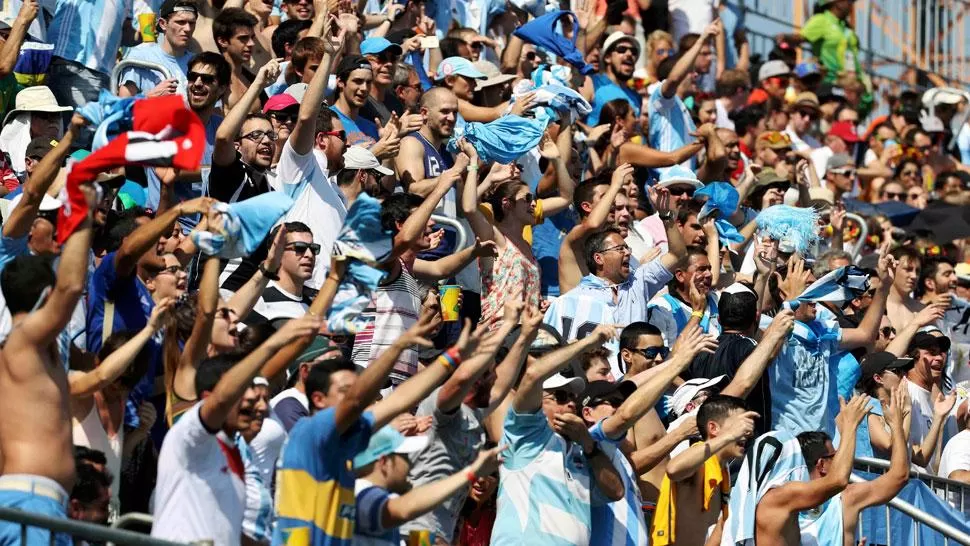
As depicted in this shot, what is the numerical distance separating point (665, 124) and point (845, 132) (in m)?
4.38

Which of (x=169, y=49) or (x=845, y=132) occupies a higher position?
(x=169, y=49)

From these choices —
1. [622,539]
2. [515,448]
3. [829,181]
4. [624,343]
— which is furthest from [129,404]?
[829,181]

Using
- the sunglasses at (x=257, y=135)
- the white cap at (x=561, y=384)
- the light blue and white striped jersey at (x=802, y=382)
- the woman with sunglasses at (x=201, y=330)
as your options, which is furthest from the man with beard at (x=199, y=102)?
the light blue and white striped jersey at (x=802, y=382)

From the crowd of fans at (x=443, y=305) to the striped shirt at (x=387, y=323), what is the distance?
0.02m

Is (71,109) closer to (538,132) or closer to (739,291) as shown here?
(538,132)

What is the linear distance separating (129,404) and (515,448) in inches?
69.3

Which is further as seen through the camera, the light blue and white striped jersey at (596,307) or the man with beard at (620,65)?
the man with beard at (620,65)

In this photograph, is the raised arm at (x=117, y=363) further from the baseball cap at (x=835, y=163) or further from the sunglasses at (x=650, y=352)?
the baseball cap at (x=835, y=163)

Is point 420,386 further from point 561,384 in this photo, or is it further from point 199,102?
point 199,102

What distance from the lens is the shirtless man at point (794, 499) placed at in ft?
31.6

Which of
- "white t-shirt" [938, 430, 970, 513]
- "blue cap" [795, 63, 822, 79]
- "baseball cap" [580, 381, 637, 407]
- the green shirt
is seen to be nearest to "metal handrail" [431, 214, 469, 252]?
"baseball cap" [580, 381, 637, 407]

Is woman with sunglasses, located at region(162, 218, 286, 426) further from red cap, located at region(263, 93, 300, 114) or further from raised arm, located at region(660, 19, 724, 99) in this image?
raised arm, located at region(660, 19, 724, 99)

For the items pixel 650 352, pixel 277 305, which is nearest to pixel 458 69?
pixel 650 352

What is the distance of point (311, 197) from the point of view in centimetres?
1026
